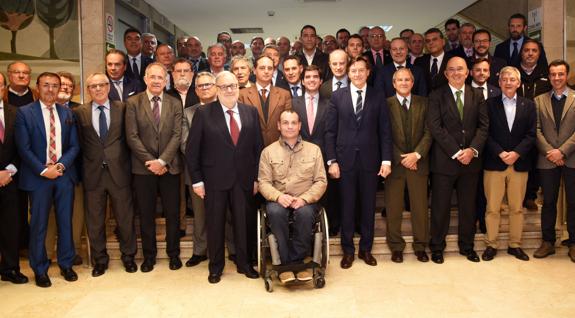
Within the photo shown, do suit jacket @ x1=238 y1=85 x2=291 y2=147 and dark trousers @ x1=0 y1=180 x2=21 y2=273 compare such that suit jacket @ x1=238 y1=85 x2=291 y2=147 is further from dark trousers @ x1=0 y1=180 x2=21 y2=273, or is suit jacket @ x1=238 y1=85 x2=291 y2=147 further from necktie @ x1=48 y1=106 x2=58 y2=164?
dark trousers @ x1=0 y1=180 x2=21 y2=273

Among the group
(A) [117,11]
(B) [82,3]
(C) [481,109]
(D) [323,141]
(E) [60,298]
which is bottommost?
(E) [60,298]

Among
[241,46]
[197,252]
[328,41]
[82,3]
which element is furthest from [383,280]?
[82,3]

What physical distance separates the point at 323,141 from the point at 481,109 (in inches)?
56.0

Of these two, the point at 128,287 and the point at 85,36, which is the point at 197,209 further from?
the point at 85,36

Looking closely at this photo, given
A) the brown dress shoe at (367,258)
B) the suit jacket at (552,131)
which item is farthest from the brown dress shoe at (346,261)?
the suit jacket at (552,131)

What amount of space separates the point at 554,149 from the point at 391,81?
1.65 meters

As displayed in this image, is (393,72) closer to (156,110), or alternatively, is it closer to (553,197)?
(553,197)

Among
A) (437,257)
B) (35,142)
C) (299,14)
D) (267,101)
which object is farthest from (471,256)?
(299,14)

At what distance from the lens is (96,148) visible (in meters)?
4.11

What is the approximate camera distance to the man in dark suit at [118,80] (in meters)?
4.71

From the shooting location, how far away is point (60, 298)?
3672 millimetres

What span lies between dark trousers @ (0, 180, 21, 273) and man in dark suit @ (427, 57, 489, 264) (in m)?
3.52

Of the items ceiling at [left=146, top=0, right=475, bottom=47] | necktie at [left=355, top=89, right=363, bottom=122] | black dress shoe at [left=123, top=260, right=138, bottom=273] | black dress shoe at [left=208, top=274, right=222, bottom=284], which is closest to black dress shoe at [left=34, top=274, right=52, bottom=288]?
black dress shoe at [left=123, top=260, right=138, bottom=273]

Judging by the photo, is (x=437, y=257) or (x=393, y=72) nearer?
(x=437, y=257)
